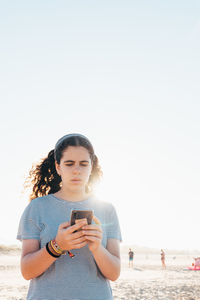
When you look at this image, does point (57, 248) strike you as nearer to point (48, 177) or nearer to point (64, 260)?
point (64, 260)

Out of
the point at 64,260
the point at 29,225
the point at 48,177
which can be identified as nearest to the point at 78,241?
the point at 64,260

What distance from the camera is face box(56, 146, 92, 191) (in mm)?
2787

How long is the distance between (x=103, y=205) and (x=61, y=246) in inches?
26.3

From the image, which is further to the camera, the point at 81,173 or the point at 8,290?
the point at 8,290

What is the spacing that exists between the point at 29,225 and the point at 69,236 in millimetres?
485

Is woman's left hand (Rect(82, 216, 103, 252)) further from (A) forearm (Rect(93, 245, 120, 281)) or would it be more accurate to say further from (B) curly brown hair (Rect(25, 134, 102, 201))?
(B) curly brown hair (Rect(25, 134, 102, 201))

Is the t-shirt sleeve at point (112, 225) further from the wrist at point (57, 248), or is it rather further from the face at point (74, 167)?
the wrist at point (57, 248)

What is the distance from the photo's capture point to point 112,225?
9.23ft

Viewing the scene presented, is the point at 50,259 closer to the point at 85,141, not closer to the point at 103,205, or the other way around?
the point at 103,205

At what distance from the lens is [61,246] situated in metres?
2.29

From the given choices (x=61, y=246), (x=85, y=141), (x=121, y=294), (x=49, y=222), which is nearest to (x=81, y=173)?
(x=85, y=141)

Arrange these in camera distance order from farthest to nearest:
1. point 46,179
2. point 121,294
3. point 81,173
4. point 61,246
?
point 121,294 → point 46,179 → point 81,173 → point 61,246

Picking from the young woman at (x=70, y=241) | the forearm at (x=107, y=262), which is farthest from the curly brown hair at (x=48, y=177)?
the forearm at (x=107, y=262)

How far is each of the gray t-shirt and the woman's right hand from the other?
0.87ft
